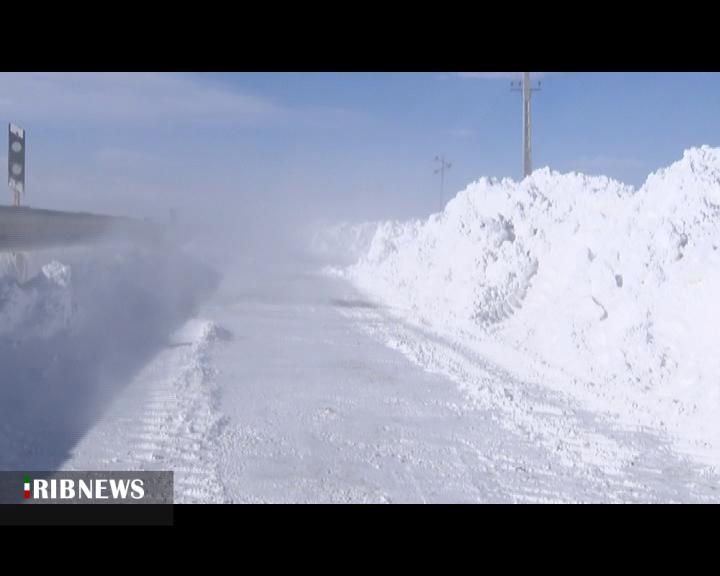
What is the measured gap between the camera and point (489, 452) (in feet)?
23.9

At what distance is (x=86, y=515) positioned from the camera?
5074 mm

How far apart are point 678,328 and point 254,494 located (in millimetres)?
6915

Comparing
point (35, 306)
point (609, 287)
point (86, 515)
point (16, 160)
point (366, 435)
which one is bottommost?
point (86, 515)

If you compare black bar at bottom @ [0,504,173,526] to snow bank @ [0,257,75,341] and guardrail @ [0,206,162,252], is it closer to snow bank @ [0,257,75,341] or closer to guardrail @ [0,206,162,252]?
snow bank @ [0,257,75,341]

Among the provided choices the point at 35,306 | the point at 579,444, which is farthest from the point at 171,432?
the point at 35,306

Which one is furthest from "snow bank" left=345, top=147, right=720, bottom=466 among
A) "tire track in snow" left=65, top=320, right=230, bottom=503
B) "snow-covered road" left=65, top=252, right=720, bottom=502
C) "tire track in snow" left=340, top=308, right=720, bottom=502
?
"tire track in snow" left=65, top=320, right=230, bottom=503

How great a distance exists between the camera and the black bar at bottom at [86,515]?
500 cm

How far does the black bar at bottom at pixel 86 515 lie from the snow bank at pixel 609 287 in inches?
230

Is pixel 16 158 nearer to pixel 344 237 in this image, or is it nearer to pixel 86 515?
pixel 86 515

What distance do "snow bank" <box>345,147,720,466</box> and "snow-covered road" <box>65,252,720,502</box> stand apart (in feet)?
3.88

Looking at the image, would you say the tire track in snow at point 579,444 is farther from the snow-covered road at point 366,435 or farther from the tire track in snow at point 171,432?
the tire track in snow at point 171,432

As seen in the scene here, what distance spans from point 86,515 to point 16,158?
453 inches

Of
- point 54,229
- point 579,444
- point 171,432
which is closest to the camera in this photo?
point 171,432

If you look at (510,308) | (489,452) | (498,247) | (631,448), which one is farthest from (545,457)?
(498,247)
